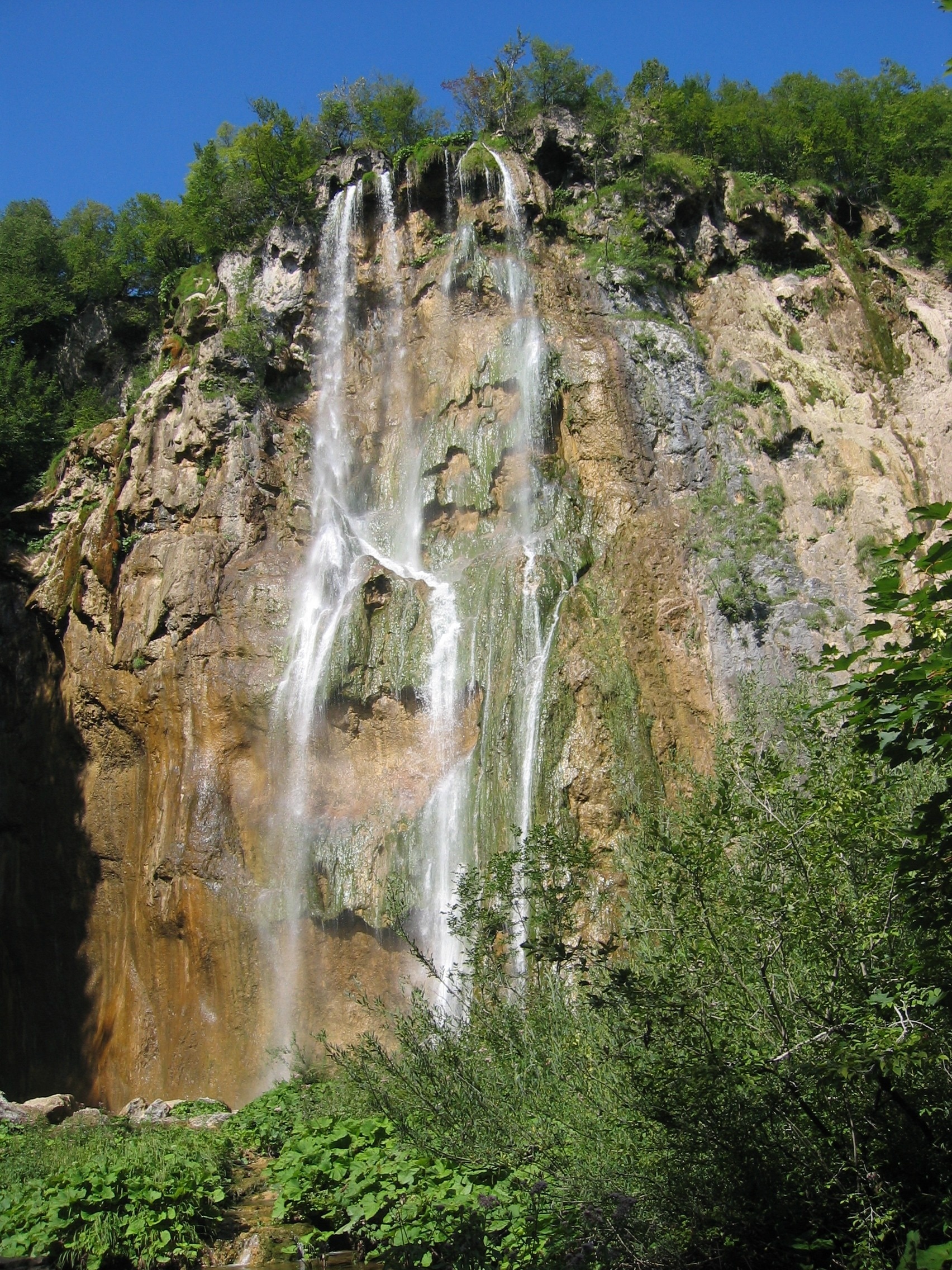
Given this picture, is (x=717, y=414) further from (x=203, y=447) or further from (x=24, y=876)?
(x=24, y=876)

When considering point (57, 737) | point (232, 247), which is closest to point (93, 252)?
point (232, 247)

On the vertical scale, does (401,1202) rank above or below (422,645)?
below

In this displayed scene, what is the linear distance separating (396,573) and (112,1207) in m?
13.3

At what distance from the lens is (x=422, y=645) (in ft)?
60.7

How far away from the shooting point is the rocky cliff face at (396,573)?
17.0 metres

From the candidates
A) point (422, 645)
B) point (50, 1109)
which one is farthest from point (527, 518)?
point (50, 1109)

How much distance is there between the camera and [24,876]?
2056 cm

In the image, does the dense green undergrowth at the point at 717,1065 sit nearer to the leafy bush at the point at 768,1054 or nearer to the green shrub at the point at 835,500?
the leafy bush at the point at 768,1054

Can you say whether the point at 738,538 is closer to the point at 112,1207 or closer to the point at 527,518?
the point at 527,518

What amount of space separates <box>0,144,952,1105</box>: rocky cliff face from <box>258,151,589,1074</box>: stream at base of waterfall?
2.9 inches

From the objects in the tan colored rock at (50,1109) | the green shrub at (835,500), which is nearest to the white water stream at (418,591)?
the tan colored rock at (50,1109)

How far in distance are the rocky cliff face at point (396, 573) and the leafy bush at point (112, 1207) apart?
737 centimetres

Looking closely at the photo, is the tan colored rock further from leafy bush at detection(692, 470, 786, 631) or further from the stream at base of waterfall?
leafy bush at detection(692, 470, 786, 631)

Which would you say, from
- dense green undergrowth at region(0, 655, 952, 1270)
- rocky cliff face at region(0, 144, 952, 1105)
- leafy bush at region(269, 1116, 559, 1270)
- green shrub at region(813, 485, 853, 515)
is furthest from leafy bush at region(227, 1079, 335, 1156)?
green shrub at region(813, 485, 853, 515)
